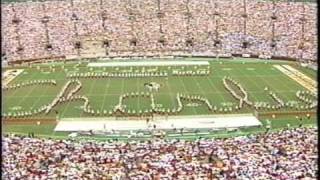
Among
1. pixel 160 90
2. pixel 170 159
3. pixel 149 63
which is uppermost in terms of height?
pixel 170 159

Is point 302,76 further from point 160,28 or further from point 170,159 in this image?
point 170,159

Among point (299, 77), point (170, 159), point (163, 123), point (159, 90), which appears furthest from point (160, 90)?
point (170, 159)

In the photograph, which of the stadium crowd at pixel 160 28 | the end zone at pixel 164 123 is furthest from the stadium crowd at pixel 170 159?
the stadium crowd at pixel 160 28

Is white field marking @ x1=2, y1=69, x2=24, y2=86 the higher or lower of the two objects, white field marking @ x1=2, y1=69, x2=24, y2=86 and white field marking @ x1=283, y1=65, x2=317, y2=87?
the higher

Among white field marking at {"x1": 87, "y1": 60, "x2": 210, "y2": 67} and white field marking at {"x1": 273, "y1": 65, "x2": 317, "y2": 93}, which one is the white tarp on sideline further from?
white field marking at {"x1": 87, "y1": 60, "x2": 210, "y2": 67}

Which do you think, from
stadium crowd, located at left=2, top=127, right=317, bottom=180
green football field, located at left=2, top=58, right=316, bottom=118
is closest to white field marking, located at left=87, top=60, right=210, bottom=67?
green football field, located at left=2, top=58, right=316, bottom=118

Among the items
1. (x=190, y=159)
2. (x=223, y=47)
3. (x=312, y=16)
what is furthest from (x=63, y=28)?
(x=190, y=159)

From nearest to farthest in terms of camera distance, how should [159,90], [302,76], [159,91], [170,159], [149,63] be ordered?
[170,159]
[159,91]
[159,90]
[302,76]
[149,63]
